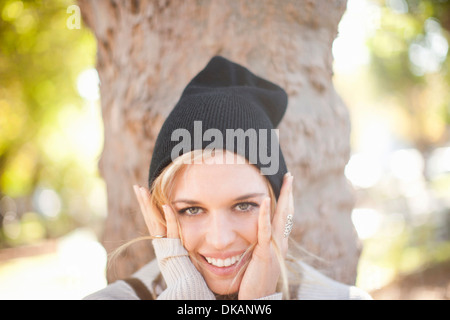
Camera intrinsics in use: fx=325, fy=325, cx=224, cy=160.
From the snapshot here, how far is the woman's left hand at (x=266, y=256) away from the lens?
1500 mm

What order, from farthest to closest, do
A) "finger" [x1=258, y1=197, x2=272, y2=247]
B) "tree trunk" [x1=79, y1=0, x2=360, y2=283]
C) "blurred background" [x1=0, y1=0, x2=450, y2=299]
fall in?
"blurred background" [x1=0, y1=0, x2=450, y2=299] < "tree trunk" [x1=79, y1=0, x2=360, y2=283] < "finger" [x1=258, y1=197, x2=272, y2=247]

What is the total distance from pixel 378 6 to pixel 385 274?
3.35 meters

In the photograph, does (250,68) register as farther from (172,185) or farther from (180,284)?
(180,284)

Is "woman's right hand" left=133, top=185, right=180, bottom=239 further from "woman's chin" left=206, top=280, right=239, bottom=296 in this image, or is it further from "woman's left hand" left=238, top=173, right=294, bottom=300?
"woman's left hand" left=238, top=173, right=294, bottom=300

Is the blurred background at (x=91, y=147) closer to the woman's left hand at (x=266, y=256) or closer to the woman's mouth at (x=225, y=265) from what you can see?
the woman's left hand at (x=266, y=256)

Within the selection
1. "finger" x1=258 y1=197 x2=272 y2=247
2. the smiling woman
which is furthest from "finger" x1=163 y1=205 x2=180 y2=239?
"finger" x1=258 y1=197 x2=272 y2=247

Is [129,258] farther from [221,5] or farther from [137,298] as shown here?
[221,5]

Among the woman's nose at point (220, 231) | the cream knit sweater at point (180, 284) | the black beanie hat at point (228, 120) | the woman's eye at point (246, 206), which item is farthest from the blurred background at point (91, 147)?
the woman's nose at point (220, 231)

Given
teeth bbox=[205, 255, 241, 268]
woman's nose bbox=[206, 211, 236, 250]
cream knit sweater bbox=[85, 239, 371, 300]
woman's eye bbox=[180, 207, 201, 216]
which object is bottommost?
cream knit sweater bbox=[85, 239, 371, 300]

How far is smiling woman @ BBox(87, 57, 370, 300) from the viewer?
4.84 ft

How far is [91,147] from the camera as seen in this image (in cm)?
754

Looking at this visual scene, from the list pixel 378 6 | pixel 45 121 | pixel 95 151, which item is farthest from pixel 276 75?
pixel 95 151

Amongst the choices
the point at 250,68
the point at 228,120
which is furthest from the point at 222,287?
the point at 250,68

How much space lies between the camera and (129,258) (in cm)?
233
